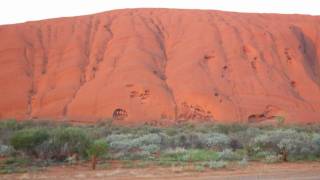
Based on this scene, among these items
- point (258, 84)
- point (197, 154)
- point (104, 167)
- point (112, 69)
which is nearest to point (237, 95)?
point (258, 84)

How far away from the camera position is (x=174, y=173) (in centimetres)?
1599

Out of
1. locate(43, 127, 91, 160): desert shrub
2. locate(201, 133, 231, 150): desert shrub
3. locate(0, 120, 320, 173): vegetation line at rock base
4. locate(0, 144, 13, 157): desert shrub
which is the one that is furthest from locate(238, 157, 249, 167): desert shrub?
locate(0, 144, 13, 157): desert shrub

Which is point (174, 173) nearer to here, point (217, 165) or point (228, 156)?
point (217, 165)

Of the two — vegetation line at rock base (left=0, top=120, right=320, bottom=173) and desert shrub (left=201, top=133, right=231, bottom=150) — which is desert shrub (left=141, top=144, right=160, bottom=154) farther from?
desert shrub (left=201, top=133, right=231, bottom=150)

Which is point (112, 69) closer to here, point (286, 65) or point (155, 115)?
point (155, 115)

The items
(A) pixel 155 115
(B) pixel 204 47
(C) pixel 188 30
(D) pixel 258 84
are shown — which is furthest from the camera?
(C) pixel 188 30

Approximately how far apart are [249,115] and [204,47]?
10.5 m

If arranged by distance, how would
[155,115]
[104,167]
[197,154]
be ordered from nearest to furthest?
1. [104,167]
2. [197,154]
3. [155,115]

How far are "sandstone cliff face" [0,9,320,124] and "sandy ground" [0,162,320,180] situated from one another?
28.2m

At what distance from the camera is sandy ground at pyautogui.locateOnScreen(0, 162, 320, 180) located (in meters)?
15.1

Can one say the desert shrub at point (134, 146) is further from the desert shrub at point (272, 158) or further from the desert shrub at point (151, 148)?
the desert shrub at point (272, 158)

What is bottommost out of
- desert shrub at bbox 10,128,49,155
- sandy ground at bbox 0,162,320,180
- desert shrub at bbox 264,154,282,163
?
sandy ground at bbox 0,162,320,180

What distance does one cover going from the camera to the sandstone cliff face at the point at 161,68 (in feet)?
158

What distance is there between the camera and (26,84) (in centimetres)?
5291
